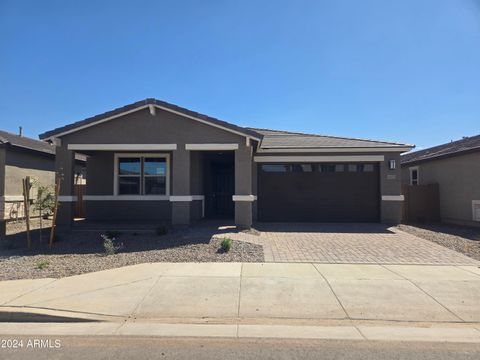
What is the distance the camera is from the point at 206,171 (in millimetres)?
16000

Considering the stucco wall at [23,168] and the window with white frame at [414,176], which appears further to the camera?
the window with white frame at [414,176]

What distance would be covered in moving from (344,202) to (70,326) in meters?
12.2

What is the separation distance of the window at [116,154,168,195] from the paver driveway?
4.30m

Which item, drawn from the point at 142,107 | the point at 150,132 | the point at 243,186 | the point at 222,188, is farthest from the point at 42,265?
the point at 222,188

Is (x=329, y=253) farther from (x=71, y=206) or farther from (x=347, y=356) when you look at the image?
(x=71, y=206)

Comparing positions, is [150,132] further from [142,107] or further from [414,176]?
[414,176]

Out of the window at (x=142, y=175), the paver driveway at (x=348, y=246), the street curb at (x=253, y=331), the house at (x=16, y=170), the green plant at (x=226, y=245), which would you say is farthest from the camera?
the house at (x=16, y=170)

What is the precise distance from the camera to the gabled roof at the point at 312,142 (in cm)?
1489

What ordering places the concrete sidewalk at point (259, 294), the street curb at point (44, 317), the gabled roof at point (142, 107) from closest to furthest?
the street curb at point (44, 317), the concrete sidewalk at point (259, 294), the gabled roof at point (142, 107)

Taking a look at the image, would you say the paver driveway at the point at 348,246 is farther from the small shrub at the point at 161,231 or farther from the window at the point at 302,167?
the window at the point at 302,167

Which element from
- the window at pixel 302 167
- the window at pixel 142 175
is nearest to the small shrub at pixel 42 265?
the window at pixel 142 175

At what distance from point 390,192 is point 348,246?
5.43 metres

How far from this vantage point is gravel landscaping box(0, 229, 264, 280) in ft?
26.8

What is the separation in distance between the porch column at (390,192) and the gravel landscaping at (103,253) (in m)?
7.17
